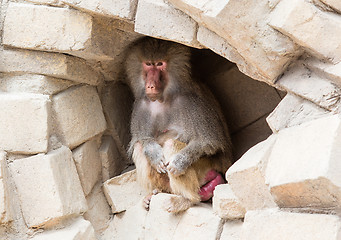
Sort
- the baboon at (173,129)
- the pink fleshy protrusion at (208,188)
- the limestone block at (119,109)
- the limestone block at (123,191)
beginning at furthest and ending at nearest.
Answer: the limestone block at (119,109)
the limestone block at (123,191)
the pink fleshy protrusion at (208,188)
the baboon at (173,129)

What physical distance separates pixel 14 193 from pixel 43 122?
19.3 inches

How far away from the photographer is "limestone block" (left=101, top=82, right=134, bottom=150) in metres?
4.51

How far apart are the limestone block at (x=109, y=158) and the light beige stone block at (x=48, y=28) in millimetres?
985

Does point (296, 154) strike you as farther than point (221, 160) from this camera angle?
No

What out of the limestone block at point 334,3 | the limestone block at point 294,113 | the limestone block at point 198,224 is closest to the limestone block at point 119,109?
the limestone block at point 198,224

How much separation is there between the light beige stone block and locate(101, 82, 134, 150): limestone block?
2.95 ft

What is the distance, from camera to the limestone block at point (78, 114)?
382 centimetres

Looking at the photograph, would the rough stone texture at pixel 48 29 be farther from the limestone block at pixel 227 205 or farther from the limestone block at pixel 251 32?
the limestone block at pixel 227 205

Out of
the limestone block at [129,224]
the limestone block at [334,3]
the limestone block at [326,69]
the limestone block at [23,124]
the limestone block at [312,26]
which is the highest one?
the limestone block at [334,3]

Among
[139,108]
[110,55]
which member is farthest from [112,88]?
[110,55]

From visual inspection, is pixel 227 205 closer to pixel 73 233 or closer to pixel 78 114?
pixel 73 233

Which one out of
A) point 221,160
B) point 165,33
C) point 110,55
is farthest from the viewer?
point 221,160

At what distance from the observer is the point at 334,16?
9.36ft

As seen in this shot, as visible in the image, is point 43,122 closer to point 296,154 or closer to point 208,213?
point 208,213
